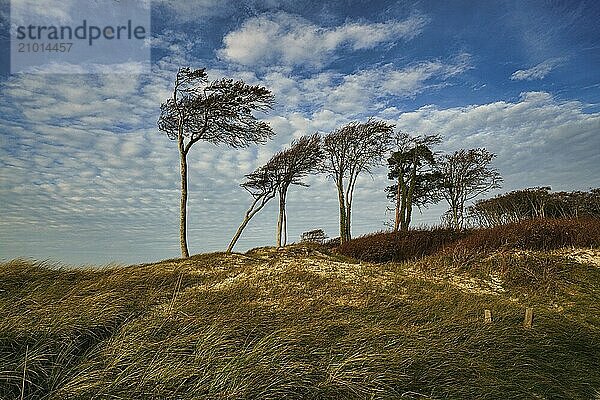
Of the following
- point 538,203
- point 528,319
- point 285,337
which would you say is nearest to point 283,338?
point 285,337

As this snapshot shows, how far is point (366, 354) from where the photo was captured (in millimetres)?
4184

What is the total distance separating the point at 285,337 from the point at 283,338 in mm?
38

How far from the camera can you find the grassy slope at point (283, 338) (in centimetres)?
369

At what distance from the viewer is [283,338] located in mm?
4500

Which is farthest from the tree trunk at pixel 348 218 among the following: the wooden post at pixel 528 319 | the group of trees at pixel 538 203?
the wooden post at pixel 528 319

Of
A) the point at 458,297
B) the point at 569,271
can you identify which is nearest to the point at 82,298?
the point at 458,297

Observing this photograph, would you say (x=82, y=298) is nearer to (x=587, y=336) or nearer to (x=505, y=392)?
(x=505, y=392)

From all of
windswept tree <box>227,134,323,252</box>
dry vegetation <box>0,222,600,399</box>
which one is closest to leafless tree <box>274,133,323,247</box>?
windswept tree <box>227,134,323,252</box>

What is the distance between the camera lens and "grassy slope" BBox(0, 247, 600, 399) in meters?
3.69

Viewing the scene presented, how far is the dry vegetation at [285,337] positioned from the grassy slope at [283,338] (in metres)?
0.02

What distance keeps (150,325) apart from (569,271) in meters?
8.63

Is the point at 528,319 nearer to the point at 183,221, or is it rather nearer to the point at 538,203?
the point at 183,221

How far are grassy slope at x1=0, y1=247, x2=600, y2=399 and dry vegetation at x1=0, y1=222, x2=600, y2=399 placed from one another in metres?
0.02

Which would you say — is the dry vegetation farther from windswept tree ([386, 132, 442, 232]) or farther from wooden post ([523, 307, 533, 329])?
windswept tree ([386, 132, 442, 232])
